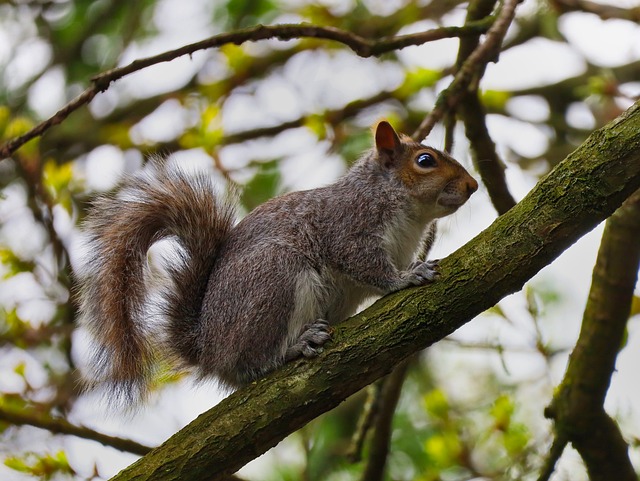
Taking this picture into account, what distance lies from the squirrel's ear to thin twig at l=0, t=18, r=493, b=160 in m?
0.38

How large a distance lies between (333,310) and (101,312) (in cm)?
71

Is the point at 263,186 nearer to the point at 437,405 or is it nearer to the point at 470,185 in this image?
the point at 470,185

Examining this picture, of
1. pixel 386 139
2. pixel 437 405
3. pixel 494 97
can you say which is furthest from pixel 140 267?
pixel 494 97

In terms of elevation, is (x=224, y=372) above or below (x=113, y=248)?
below

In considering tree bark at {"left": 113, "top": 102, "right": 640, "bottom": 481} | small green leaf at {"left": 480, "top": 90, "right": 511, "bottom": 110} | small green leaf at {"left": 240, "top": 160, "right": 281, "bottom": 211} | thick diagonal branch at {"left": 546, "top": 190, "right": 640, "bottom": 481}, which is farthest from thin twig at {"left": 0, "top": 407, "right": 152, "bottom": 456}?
small green leaf at {"left": 480, "top": 90, "right": 511, "bottom": 110}

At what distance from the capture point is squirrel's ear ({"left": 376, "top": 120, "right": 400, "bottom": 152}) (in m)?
2.92

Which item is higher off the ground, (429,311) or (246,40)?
(246,40)

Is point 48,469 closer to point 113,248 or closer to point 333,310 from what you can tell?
point 113,248

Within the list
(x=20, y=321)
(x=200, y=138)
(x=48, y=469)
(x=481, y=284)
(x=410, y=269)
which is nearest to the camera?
(x=481, y=284)

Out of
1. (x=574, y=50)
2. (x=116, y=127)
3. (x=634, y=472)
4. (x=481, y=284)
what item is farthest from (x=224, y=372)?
(x=574, y=50)

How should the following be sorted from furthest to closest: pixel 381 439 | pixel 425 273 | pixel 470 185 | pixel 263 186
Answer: pixel 263 186 < pixel 381 439 < pixel 470 185 < pixel 425 273

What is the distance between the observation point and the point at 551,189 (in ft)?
6.56

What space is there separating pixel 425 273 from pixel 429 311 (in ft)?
0.47

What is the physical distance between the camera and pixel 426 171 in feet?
9.31
